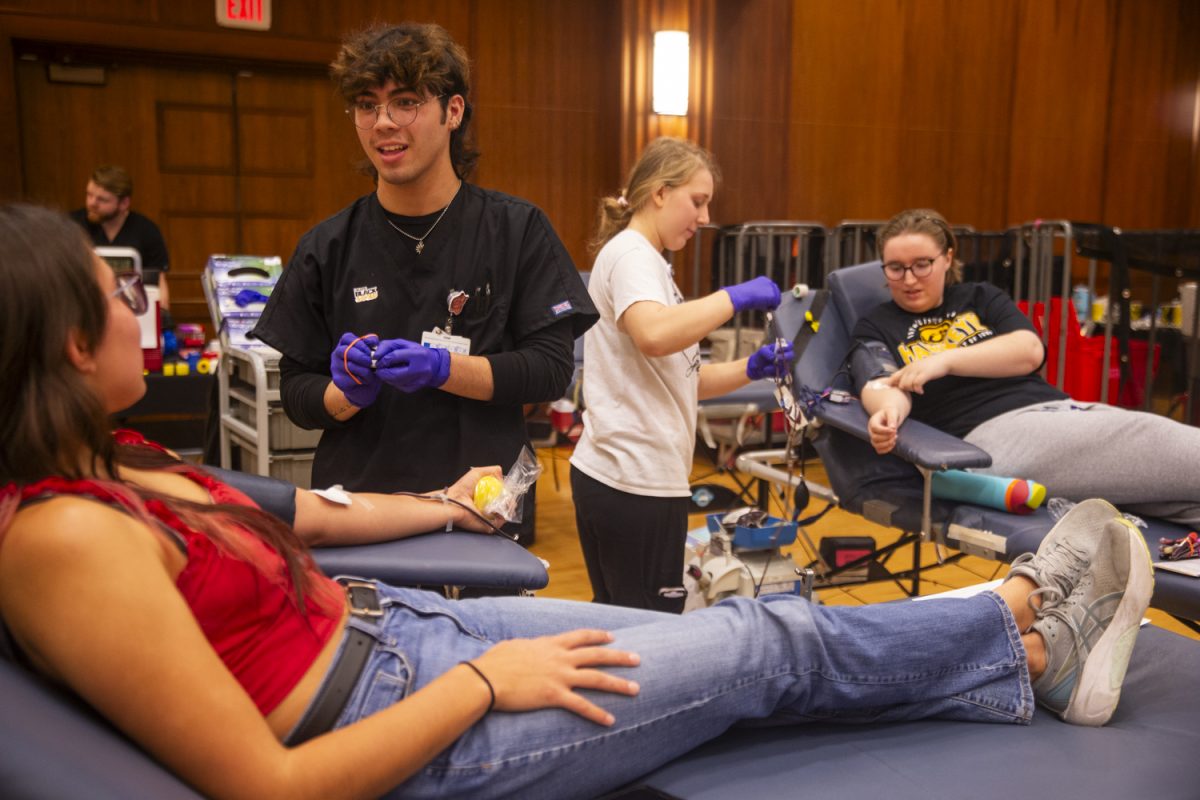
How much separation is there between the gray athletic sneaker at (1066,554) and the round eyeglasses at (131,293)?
4.05 feet

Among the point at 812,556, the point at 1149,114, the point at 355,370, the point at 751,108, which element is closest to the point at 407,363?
the point at 355,370

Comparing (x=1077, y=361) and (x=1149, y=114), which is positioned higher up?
(x=1149, y=114)

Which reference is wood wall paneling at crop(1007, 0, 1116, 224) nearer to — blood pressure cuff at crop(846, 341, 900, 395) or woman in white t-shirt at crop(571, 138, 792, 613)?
blood pressure cuff at crop(846, 341, 900, 395)

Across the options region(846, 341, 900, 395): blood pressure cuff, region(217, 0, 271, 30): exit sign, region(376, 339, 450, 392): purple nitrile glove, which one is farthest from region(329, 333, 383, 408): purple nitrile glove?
region(217, 0, 271, 30): exit sign

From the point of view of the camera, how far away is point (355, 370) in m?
1.48

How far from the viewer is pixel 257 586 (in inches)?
38.6

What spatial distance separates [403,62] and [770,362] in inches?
44.8

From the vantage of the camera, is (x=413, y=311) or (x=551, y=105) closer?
(x=413, y=311)

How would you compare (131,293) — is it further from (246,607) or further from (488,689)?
(488,689)

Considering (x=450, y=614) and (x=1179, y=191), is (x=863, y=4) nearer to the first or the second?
(x=1179, y=191)

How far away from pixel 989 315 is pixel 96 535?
7.88 ft

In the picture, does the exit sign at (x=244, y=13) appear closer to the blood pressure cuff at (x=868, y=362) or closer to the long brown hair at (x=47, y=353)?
the blood pressure cuff at (x=868, y=362)

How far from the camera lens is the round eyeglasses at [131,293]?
3.15ft

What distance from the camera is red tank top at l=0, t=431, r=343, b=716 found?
3.02 feet
